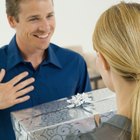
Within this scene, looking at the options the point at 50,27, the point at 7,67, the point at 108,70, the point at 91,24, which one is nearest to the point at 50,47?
the point at 50,27

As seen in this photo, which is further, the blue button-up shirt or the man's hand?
the blue button-up shirt

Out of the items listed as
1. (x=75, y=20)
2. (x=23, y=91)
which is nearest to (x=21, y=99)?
(x=23, y=91)

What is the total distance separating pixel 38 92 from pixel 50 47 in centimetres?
22

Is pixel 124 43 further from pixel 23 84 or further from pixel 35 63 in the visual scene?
pixel 35 63

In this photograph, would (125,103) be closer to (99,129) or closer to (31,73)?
(99,129)

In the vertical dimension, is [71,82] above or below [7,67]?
below

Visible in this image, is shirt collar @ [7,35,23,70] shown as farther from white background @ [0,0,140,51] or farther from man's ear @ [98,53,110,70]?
white background @ [0,0,140,51]

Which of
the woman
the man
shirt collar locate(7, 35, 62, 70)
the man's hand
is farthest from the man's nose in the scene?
the woman

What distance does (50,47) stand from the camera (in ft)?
4.24

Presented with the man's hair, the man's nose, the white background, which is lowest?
the white background

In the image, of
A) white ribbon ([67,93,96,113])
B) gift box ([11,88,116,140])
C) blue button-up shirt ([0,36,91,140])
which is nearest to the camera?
gift box ([11,88,116,140])

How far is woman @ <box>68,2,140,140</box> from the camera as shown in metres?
0.67

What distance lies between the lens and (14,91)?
1062 mm

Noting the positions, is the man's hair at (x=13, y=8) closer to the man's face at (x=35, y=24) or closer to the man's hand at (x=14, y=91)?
the man's face at (x=35, y=24)
